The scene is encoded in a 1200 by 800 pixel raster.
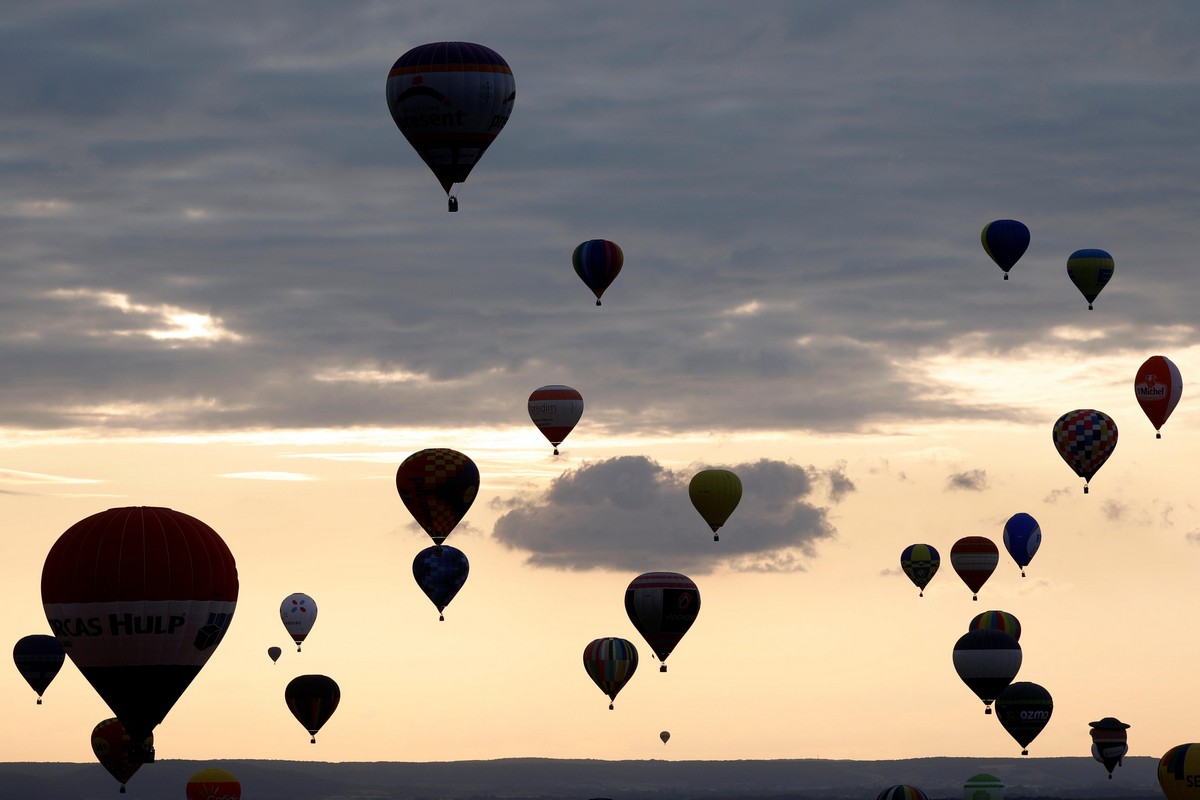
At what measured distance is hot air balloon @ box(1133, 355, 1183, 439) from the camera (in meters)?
92.2

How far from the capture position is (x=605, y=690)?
10144 cm

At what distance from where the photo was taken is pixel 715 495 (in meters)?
94.2

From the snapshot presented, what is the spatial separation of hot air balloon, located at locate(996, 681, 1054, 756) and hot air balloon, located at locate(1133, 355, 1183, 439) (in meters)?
15.5

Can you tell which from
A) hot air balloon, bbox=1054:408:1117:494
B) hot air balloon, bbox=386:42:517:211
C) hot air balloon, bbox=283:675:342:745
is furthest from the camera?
hot air balloon, bbox=283:675:342:745

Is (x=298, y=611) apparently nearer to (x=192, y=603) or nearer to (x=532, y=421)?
(x=532, y=421)

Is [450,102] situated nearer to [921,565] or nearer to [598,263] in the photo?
[598,263]

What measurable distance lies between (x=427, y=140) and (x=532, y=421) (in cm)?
2669

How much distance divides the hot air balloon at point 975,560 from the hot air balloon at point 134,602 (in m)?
56.5

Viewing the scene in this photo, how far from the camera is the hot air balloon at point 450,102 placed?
225 feet

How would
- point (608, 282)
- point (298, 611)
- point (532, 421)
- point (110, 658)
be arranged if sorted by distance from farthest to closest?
1. point (298, 611)
2. point (532, 421)
3. point (608, 282)
4. point (110, 658)

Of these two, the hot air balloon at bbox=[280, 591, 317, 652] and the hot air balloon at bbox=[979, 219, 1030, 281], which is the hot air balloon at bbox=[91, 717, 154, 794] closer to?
the hot air balloon at bbox=[280, 591, 317, 652]

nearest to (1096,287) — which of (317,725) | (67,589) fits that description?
(317,725)

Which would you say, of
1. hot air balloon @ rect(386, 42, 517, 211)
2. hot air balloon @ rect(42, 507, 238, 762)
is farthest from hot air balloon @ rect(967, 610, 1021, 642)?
hot air balloon @ rect(42, 507, 238, 762)

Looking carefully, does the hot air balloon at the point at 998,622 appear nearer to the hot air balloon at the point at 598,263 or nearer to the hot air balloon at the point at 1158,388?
the hot air balloon at the point at 1158,388
